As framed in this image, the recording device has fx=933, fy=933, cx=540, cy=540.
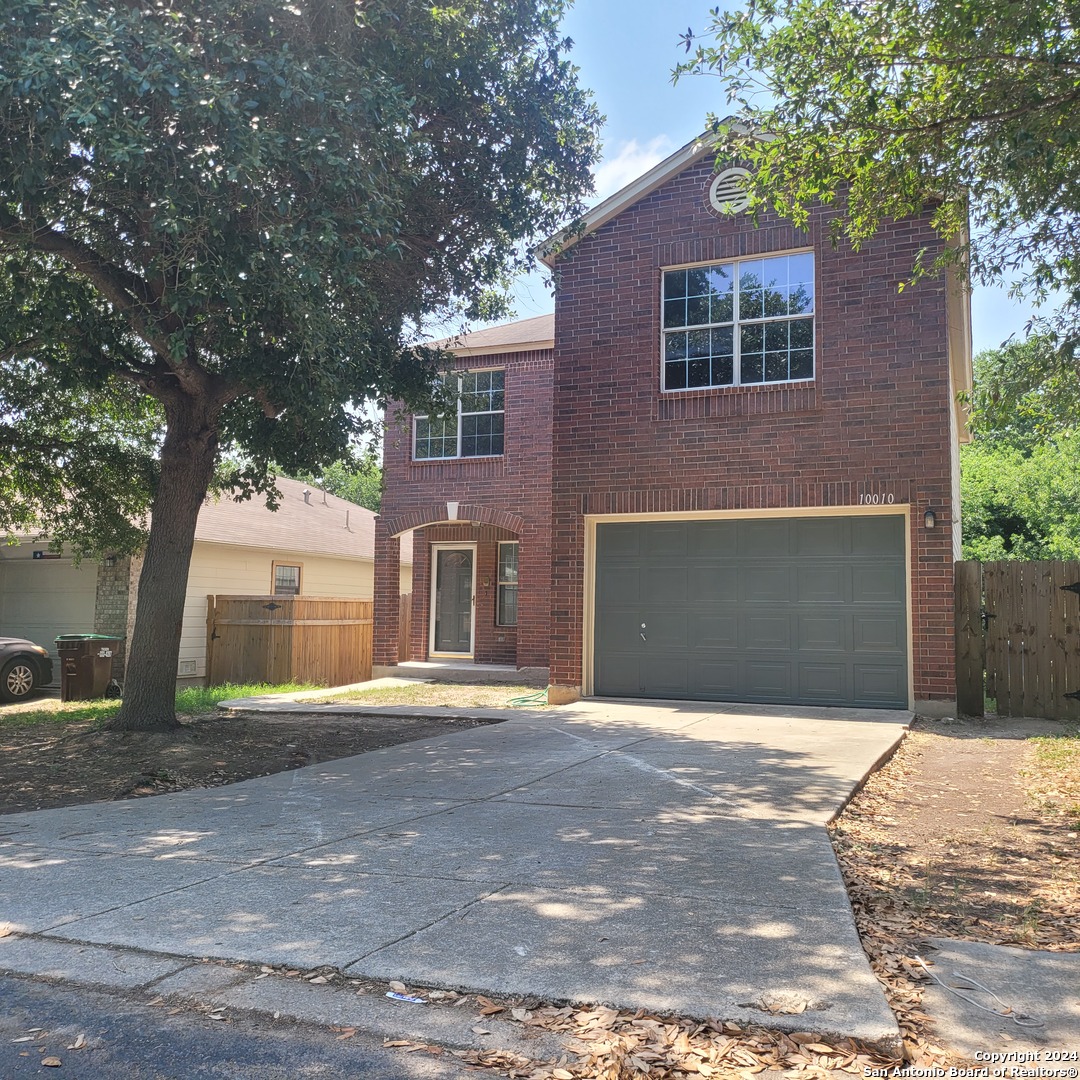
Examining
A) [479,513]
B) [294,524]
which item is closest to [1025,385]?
[479,513]

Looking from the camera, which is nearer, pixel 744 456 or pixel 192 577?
pixel 744 456

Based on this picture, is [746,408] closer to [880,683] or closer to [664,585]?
[664,585]

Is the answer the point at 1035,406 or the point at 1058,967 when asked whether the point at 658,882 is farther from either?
the point at 1035,406

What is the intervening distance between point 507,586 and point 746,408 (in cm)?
772

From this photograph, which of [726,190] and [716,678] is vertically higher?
[726,190]

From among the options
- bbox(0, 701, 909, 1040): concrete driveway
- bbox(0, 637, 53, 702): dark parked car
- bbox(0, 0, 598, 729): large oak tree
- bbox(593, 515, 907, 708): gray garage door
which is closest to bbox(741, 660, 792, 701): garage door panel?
bbox(593, 515, 907, 708): gray garage door

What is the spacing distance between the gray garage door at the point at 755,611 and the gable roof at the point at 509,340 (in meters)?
5.86

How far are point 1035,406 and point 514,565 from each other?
35.5ft

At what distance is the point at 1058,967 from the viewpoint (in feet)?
12.1

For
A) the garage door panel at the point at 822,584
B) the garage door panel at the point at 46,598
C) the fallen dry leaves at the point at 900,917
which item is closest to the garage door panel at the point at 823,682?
the garage door panel at the point at 822,584

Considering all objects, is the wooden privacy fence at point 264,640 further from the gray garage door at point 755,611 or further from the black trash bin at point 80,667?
the gray garage door at point 755,611

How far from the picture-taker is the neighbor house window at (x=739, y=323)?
12.3 m

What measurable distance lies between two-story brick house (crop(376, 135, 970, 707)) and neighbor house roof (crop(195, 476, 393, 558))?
23.8 ft

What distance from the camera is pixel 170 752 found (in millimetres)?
8875
